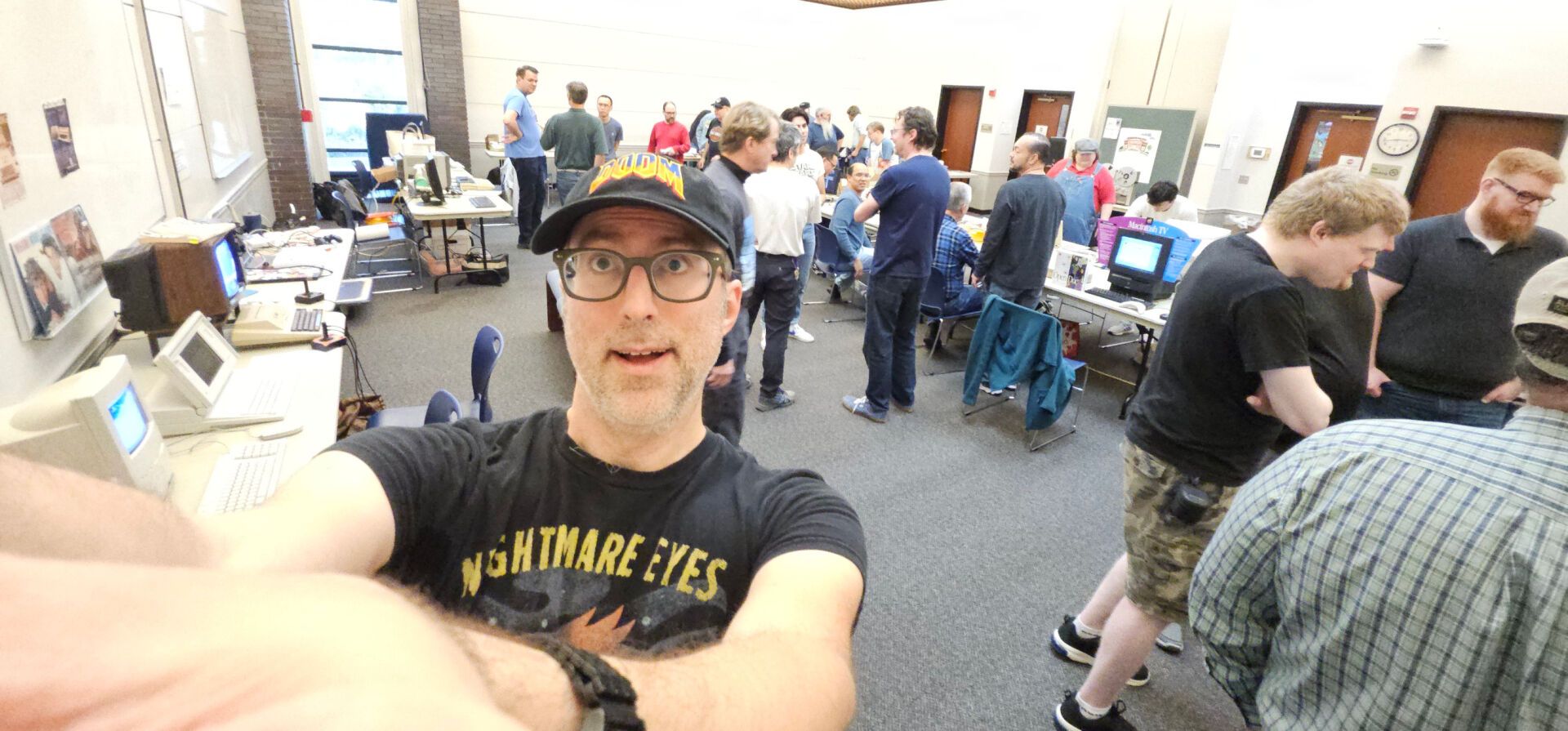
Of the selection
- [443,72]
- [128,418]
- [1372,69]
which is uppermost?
[1372,69]

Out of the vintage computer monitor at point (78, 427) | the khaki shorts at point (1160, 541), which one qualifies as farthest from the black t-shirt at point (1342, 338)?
the vintage computer monitor at point (78, 427)

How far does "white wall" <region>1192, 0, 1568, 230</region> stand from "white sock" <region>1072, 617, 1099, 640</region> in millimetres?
6224

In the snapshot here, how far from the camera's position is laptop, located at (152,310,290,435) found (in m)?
1.96

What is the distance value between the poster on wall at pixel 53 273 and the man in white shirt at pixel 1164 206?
5538 mm

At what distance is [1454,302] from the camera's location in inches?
94.5

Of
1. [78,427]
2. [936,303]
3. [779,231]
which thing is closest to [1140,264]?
[936,303]

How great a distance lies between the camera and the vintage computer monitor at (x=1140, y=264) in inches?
156

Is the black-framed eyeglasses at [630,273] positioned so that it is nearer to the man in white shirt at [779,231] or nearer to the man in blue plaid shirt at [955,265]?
the man in white shirt at [779,231]

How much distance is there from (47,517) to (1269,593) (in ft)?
5.15

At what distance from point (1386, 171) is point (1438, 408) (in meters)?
5.40

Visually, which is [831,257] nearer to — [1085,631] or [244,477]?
[1085,631]

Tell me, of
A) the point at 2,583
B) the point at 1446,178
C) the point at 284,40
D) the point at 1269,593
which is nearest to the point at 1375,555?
the point at 1269,593

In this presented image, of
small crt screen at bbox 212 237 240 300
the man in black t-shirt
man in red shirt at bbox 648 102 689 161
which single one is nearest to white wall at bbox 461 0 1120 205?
man in red shirt at bbox 648 102 689 161

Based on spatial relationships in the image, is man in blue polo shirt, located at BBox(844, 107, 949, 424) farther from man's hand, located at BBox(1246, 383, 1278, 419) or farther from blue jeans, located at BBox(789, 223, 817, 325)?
man's hand, located at BBox(1246, 383, 1278, 419)
